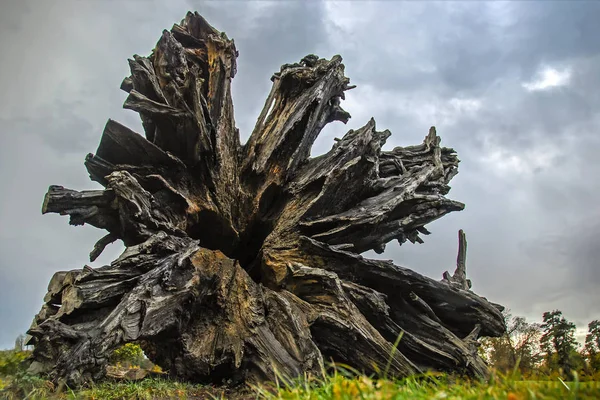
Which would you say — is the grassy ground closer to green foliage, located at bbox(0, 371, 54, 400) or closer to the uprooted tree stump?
green foliage, located at bbox(0, 371, 54, 400)

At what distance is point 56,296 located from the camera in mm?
10391

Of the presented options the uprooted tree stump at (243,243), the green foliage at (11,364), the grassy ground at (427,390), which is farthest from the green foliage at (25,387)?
the green foliage at (11,364)

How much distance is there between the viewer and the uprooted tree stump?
30.6 ft

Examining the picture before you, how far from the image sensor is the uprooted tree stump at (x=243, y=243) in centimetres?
934

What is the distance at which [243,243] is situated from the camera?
1390cm

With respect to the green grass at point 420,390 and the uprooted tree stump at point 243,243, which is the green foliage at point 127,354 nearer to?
the uprooted tree stump at point 243,243

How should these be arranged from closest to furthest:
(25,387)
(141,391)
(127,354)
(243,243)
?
(25,387) < (141,391) < (243,243) < (127,354)

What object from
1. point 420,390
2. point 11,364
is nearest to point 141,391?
point 11,364

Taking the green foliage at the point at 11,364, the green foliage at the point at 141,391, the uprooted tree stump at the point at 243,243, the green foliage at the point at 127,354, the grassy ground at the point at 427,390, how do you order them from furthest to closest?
the green foliage at the point at 127,354 < the uprooted tree stump at the point at 243,243 < the green foliage at the point at 11,364 < the green foliage at the point at 141,391 < the grassy ground at the point at 427,390

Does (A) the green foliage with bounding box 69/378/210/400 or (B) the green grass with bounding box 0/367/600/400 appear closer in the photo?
(B) the green grass with bounding box 0/367/600/400

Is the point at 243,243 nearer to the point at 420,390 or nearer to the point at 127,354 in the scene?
the point at 127,354

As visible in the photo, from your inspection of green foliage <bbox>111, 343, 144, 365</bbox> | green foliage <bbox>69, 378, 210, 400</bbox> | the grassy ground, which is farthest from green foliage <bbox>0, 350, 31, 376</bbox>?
green foliage <bbox>111, 343, 144, 365</bbox>

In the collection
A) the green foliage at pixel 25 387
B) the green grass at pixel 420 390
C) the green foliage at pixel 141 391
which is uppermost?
the green grass at pixel 420 390

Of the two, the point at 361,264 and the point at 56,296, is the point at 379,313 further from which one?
the point at 56,296
